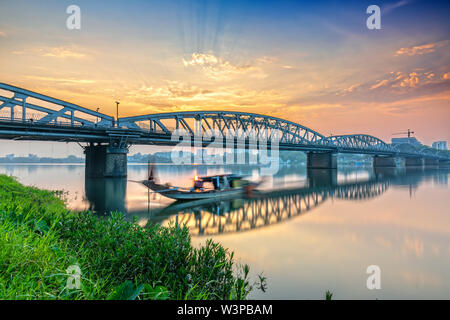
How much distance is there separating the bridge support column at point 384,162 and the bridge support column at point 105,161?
137 metres

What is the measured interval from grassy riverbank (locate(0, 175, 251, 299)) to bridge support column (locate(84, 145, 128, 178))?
41.5 meters

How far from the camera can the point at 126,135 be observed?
45.1 meters

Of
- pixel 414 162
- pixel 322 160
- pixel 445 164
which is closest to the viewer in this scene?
pixel 322 160

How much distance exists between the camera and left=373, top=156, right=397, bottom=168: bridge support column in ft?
414

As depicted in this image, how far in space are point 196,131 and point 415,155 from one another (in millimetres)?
133453

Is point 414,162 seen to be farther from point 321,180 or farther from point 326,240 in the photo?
point 326,240

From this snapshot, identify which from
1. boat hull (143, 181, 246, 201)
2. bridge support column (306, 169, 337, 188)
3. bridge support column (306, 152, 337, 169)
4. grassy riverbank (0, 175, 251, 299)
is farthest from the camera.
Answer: bridge support column (306, 152, 337, 169)

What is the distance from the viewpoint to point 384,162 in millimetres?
131125

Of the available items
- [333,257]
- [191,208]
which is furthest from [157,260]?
[191,208]

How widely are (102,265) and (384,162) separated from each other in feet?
515

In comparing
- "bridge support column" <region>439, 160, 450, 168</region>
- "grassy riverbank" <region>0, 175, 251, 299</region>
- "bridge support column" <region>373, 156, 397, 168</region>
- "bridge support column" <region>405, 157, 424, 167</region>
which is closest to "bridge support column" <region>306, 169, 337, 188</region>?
"grassy riverbank" <region>0, 175, 251, 299</region>

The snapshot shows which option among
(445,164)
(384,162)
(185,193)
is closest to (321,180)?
(185,193)

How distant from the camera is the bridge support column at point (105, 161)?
45531 mm

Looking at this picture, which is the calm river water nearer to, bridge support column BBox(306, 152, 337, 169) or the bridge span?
the bridge span
